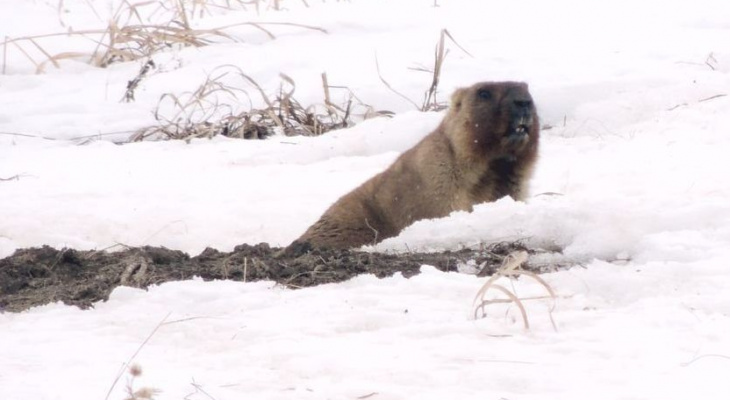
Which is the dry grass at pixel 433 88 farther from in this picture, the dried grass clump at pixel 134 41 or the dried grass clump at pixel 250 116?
the dried grass clump at pixel 134 41

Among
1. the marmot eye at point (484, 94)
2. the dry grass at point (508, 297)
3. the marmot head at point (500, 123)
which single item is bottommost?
the dry grass at point (508, 297)

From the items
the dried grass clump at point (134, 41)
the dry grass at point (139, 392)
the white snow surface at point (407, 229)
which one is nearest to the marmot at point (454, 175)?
the white snow surface at point (407, 229)

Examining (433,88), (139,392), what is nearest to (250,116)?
(433,88)

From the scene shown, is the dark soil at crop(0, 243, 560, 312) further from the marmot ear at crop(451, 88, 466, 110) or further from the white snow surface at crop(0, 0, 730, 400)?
the marmot ear at crop(451, 88, 466, 110)

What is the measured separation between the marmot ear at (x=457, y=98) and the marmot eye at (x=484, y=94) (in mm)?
233

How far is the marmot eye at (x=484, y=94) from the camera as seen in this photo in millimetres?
6051

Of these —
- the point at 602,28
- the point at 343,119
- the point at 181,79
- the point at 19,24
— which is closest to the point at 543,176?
the point at 343,119

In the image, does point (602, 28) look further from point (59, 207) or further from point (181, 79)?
point (59, 207)

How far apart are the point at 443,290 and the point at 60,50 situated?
8.20 meters

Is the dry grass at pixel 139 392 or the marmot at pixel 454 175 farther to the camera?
the marmot at pixel 454 175

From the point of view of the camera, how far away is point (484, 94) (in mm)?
6074

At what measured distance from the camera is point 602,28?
32.3 ft

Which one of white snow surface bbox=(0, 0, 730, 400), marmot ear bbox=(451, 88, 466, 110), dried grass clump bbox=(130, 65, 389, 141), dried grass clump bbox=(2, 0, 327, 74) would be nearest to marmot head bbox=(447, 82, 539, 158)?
marmot ear bbox=(451, 88, 466, 110)

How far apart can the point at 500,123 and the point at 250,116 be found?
3.13 meters
